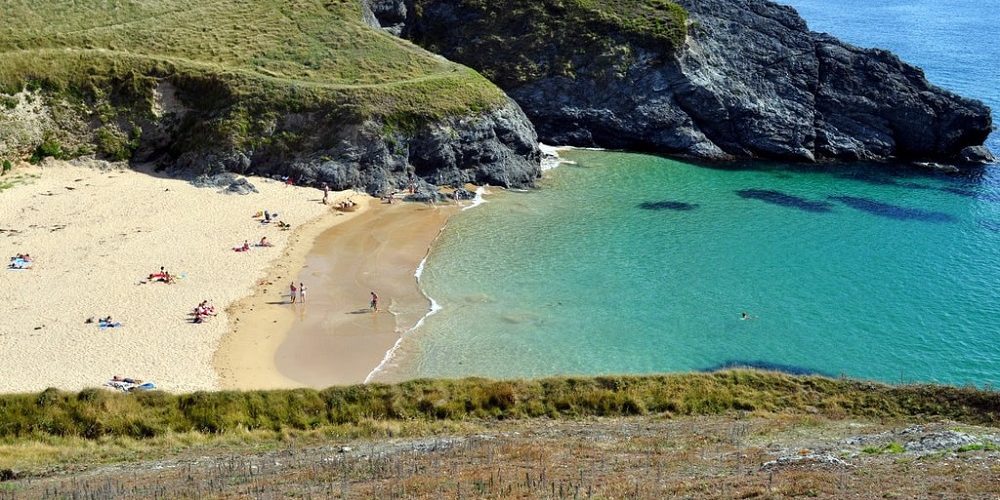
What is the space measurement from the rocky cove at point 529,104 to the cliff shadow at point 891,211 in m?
11.7

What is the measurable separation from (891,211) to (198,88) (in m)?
53.1

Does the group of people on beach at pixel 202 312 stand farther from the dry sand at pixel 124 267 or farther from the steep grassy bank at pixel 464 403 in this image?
the steep grassy bank at pixel 464 403

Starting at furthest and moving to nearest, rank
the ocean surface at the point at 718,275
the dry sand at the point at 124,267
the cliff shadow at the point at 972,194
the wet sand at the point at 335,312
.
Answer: the cliff shadow at the point at 972,194 → the ocean surface at the point at 718,275 → the wet sand at the point at 335,312 → the dry sand at the point at 124,267

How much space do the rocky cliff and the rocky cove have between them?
136mm

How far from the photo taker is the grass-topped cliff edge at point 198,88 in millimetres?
67625

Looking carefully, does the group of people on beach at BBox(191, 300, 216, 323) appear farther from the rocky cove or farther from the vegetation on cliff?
the vegetation on cliff

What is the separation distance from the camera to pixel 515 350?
4412 centimetres

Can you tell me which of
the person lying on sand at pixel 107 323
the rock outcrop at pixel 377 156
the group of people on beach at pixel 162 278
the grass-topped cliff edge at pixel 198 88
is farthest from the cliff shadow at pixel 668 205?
the person lying on sand at pixel 107 323

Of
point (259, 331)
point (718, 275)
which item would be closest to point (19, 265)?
point (259, 331)

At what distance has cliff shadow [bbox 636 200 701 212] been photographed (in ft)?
220

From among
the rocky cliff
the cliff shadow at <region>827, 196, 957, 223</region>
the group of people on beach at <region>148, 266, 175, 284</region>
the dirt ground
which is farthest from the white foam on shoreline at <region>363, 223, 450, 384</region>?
the cliff shadow at <region>827, 196, 957, 223</region>

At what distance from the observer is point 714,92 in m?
83.1

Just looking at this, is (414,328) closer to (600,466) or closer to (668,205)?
(600,466)

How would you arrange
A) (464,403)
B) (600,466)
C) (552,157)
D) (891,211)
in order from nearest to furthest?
(600,466) < (464,403) < (891,211) < (552,157)
